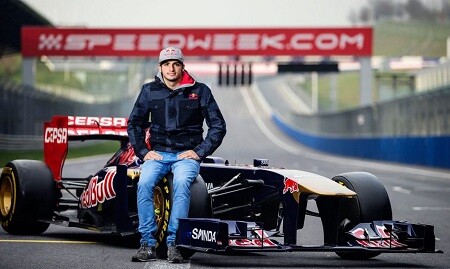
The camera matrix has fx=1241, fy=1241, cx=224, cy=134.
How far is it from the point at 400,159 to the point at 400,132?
0.94 m

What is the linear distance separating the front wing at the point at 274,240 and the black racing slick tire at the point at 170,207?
0.23m

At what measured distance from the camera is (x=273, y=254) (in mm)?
10750

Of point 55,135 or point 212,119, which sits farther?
point 55,135

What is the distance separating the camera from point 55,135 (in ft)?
43.3

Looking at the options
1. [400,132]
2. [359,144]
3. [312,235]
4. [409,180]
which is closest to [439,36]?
[359,144]

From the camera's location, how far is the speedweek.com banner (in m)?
58.1

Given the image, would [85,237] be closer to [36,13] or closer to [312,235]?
[312,235]

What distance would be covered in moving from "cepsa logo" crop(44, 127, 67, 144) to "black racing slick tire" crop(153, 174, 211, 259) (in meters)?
3.37

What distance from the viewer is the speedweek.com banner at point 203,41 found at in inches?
2287

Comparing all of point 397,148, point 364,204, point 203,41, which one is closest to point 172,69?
point 364,204

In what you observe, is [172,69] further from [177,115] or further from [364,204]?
[364,204]

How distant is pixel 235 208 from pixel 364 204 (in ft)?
4.07

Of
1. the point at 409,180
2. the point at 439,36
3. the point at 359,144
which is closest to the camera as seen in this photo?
the point at 409,180

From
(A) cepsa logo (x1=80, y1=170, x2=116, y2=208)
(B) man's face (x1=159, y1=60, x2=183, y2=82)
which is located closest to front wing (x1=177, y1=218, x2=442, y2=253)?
(B) man's face (x1=159, y1=60, x2=183, y2=82)
